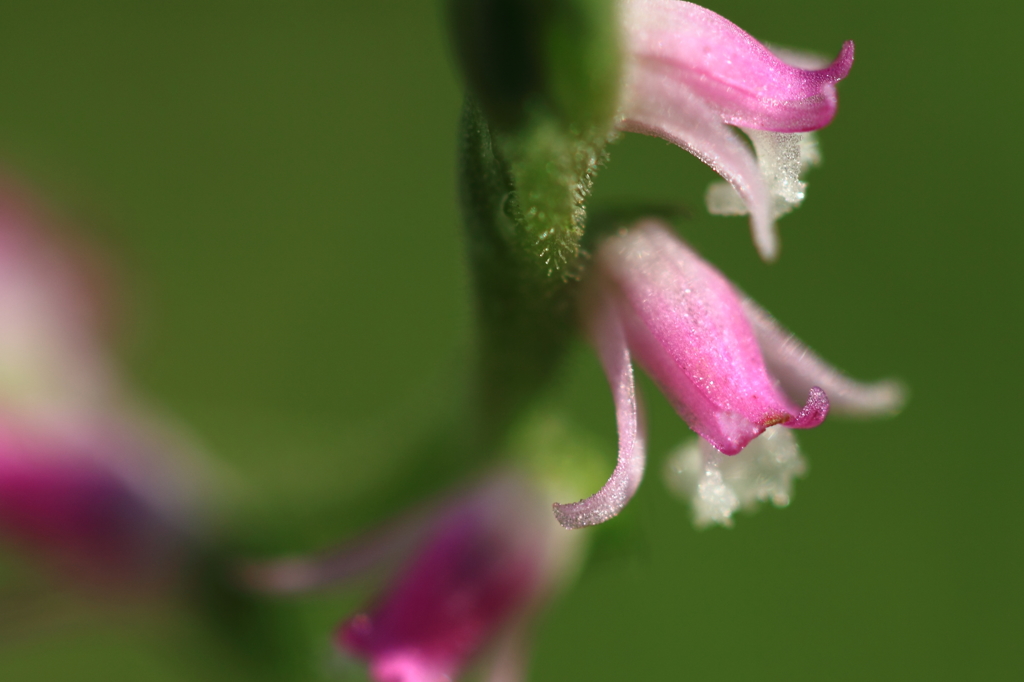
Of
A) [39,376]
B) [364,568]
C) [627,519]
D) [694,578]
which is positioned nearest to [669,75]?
[627,519]

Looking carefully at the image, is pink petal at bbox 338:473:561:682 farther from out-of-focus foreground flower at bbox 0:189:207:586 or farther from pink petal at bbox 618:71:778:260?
out-of-focus foreground flower at bbox 0:189:207:586

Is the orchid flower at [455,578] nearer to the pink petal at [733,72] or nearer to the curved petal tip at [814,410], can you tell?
the curved petal tip at [814,410]

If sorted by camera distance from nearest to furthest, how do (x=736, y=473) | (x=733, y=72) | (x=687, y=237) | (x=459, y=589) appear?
(x=733, y=72), (x=736, y=473), (x=459, y=589), (x=687, y=237)

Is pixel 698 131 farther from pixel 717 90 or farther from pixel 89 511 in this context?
pixel 89 511

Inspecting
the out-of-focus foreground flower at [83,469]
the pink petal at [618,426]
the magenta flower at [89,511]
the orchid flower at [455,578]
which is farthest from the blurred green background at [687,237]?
the pink petal at [618,426]

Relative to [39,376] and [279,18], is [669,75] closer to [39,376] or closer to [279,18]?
[39,376]

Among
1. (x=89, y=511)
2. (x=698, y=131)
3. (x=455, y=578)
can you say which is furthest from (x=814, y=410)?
(x=89, y=511)
